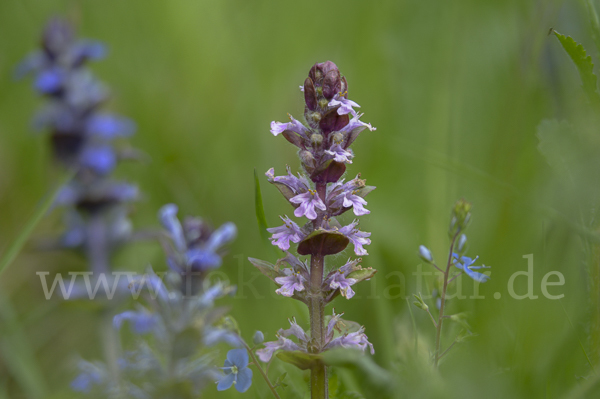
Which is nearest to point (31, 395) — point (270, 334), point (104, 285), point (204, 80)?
point (104, 285)

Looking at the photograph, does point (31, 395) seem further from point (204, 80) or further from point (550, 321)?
point (204, 80)

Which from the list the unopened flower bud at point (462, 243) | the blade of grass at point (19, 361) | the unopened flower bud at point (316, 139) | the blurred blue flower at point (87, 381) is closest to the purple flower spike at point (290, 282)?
the unopened flower bud at point (316, 139)

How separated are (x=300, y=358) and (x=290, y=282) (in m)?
0.11

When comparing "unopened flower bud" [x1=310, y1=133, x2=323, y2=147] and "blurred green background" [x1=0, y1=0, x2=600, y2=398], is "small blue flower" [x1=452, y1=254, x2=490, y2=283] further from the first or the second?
"unopened flower bud" [x1=310, y1=133, x2=323, y2=147]

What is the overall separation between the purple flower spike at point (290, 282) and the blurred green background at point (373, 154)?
14 cm

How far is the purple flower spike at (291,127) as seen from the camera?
86 centimetres

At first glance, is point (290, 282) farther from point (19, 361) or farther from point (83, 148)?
point (83, 148)

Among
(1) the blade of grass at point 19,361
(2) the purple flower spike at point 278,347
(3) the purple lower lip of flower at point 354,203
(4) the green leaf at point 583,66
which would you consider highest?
(4) the green leaf at point 583,66

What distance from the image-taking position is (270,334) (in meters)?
1.35

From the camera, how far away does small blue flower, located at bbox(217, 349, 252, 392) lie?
2.83 feet

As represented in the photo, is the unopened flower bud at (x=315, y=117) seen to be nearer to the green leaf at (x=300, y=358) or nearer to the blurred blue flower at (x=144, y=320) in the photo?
the green leaf at (x=300, y=358)

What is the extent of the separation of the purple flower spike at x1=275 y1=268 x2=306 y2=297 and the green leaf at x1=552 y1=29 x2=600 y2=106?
552 mm

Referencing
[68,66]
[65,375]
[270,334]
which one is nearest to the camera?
[270,334]

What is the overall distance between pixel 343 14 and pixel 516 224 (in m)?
2.08
